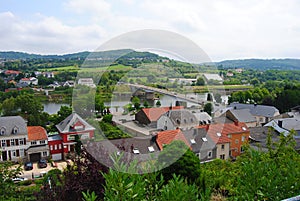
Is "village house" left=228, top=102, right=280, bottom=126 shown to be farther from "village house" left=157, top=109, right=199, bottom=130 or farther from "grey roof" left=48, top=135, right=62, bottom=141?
"village house" left=157, top=109, right=199, bottom=130

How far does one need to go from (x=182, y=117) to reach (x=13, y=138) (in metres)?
8.92

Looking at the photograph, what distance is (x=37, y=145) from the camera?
11.2 m

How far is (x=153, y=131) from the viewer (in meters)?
4.42

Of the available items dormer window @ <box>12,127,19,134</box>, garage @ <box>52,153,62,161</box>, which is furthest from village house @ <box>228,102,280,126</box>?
dormer window @ <box>12,127,19,134</box>

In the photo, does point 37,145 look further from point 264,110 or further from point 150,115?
point 264,110

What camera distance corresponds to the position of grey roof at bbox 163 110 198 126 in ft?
12.8

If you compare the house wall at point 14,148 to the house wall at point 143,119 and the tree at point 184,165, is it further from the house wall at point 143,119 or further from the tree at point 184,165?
the tree at point 184,165

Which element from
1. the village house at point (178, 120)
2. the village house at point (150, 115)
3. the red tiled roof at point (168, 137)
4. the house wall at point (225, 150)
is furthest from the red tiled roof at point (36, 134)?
the village house at point (178, 120)

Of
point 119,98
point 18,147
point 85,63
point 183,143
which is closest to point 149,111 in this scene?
point 183,143

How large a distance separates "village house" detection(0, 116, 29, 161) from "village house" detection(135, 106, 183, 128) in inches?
321

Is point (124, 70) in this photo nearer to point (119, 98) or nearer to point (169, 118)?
point (119, 98)

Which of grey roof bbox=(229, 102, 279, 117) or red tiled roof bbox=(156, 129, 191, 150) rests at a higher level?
red tiled roof bbox=(156, 129, 191, 150)

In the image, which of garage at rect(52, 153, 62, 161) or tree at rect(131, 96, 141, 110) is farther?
garage at rect(52, 153, 62, 161)

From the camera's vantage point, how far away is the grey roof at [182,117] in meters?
3.90
